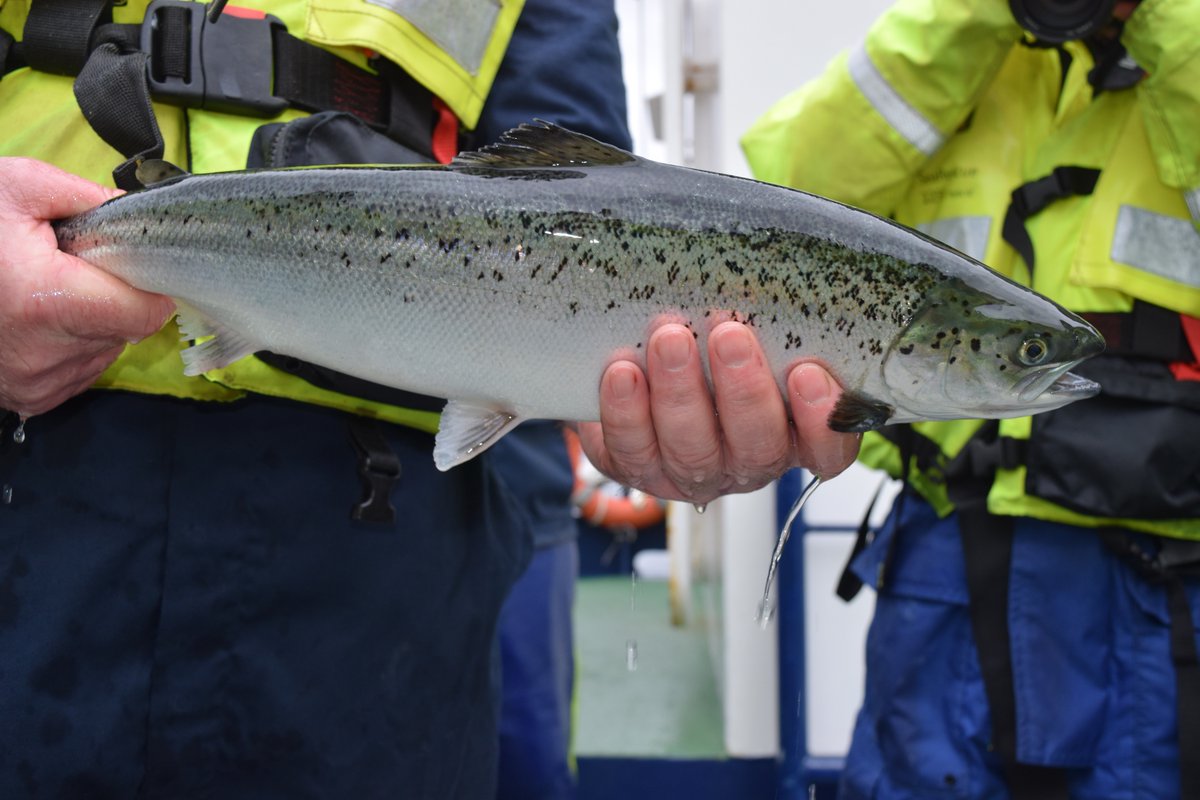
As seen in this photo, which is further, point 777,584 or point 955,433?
point 777,584

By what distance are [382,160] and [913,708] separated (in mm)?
2001

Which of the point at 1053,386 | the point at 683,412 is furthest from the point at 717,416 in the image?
the point at 1053,386

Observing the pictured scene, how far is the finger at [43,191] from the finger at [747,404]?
914 mm

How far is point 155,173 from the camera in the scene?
1469mm

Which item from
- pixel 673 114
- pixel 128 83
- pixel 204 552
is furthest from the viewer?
pixel 673 114

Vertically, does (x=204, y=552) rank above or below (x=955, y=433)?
below

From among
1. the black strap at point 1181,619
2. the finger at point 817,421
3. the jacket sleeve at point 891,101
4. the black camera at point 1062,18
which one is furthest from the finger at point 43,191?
the black strap at point 1181,619

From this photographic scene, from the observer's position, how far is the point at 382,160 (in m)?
1.67

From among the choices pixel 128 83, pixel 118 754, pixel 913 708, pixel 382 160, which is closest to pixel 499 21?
pixel 382 160

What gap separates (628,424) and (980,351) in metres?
0.51

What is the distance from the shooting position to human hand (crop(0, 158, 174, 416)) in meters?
1.30

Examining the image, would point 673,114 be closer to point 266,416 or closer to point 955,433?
point 955,433

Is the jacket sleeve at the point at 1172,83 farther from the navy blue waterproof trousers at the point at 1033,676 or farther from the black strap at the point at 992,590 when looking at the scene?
the navy blue waterproof trousers at the point at 1033,676

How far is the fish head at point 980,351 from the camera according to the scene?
1.41 meters
